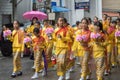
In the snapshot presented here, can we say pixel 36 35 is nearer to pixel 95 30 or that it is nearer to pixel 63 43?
pixel 63 43

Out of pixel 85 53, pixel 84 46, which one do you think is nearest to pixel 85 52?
pixel 85 53

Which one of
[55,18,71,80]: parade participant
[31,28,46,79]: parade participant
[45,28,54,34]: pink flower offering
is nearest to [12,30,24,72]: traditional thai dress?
[31,28,46,79]: parade participant

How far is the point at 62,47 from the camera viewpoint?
11695 millimetres

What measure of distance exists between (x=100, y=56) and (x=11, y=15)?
57.1ft

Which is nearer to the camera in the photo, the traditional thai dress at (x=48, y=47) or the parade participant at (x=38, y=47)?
the parade participant at (x=38, y=47)

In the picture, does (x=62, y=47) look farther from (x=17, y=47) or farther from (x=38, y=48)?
(x=17, y=47)

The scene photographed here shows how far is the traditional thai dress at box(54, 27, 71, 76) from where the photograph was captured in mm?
11664

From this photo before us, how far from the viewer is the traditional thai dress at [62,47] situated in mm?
11664

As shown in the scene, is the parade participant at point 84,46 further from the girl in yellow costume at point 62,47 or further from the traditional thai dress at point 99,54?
the girl in yellow costume at point 62,47

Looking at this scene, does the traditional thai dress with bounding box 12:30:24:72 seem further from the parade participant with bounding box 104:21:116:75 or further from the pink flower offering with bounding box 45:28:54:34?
the parade participant with bounding box 104:21:116:75

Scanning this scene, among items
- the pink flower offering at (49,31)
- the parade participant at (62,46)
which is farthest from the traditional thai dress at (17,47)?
the parade participant at (62,46)

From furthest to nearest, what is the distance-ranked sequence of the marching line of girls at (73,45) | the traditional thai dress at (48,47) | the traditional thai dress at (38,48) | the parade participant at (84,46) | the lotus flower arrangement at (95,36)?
the traditional thai dress at (48,47) → the traditional thai dress at (38,48) → the parade participant at (84,46) → the marching line of girls at (73,45) → the lotus flower arrangement at (95,36)

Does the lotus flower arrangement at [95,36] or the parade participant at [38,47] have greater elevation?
the lotus flower arrangement at [95,36]

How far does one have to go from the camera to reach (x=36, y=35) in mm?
12422
